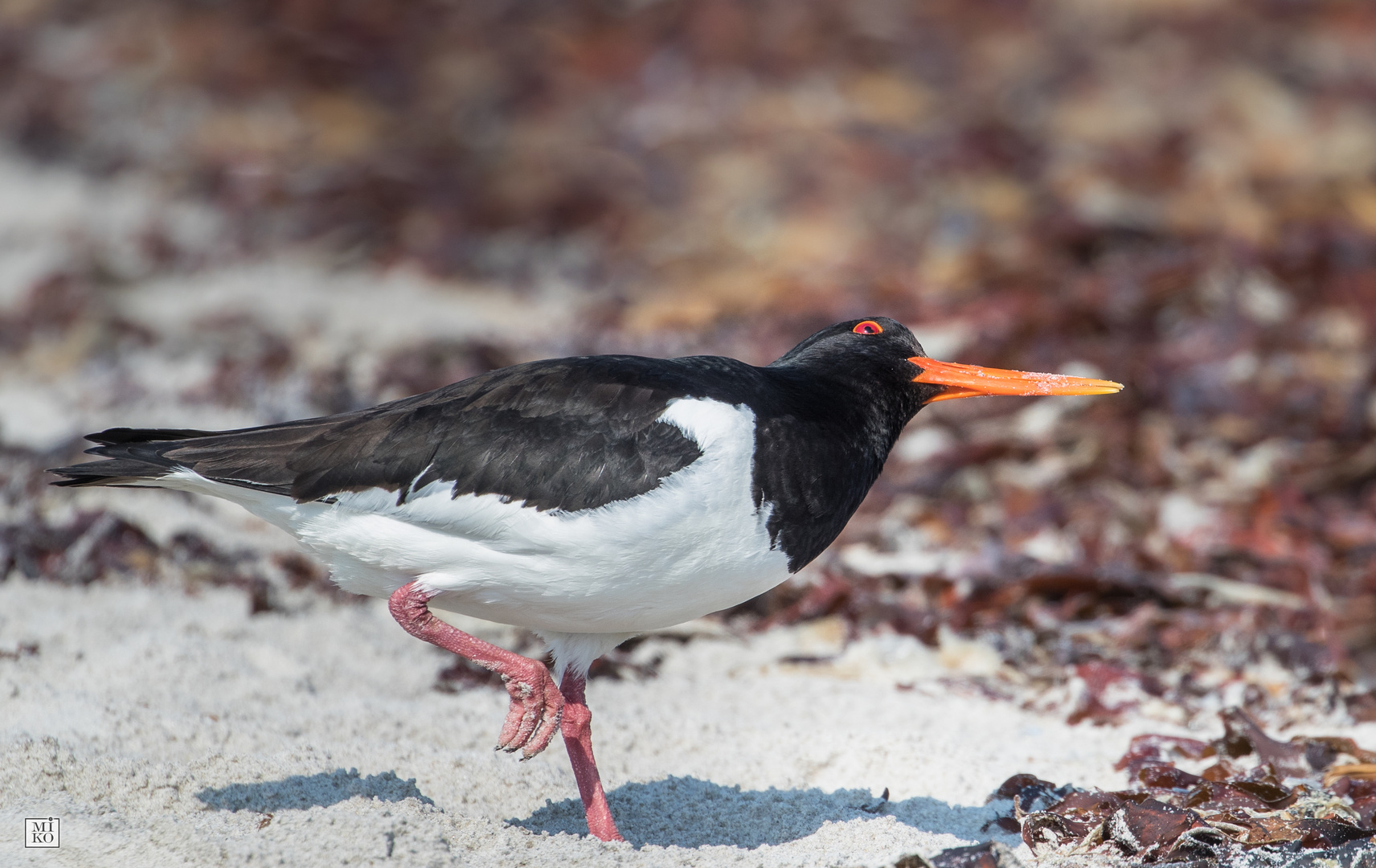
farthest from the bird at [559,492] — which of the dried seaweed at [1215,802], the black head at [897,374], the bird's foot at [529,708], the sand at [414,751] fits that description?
the dried seaweed at [1215,802]

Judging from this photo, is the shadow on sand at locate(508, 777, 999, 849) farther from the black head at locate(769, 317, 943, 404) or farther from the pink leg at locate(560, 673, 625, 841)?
the black head at locate(769, 317, 943, 404)

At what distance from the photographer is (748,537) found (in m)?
2.93

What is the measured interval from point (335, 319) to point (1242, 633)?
563 centimetres

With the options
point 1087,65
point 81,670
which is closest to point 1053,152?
point 1087,65

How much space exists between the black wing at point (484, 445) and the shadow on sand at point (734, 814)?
2.88 feet

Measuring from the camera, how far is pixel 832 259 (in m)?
9.08

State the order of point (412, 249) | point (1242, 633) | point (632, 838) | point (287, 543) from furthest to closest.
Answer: point (412, 249), point (287, 543), point (1242, 633), point (632, 838)

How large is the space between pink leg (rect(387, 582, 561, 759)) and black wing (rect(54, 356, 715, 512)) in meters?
0.27

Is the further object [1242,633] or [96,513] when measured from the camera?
[96,513]

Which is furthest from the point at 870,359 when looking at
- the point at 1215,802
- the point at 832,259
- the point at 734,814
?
the point at 832,259

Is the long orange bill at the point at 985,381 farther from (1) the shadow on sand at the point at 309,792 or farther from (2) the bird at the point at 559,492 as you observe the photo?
(1) the shadow on sand at the point at 309,792

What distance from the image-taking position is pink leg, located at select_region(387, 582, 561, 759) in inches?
116

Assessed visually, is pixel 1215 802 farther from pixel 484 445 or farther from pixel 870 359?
pixel 484 445

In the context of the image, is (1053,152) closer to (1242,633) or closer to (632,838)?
(1242,633)
